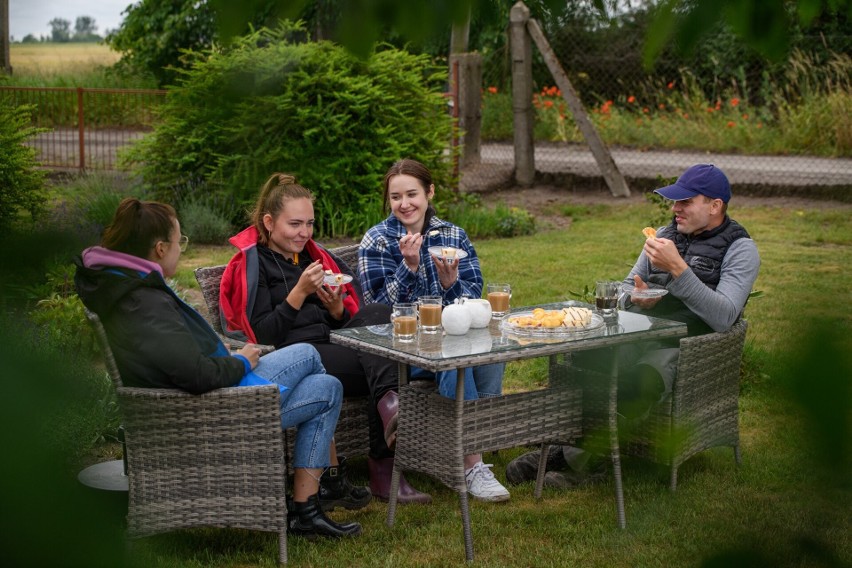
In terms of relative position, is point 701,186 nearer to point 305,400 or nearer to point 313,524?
point 305,400

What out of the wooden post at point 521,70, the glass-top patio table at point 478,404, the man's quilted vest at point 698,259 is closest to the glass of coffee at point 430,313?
the glass-top patio table at point 478,404

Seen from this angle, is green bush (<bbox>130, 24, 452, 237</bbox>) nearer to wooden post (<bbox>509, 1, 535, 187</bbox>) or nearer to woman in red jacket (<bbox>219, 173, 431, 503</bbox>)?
wooden post (<bbox>509, 1, 535, 187</bbox>)

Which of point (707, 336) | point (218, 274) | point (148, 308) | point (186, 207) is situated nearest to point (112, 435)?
point (218, 274)

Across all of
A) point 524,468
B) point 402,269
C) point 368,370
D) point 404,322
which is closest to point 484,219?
point 402,269

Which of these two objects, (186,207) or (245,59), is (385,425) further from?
(186,207)

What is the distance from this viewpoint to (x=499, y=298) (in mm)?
Answer: 4145

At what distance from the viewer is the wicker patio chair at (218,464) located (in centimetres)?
337

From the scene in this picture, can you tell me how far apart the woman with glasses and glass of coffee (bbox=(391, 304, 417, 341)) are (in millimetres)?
295

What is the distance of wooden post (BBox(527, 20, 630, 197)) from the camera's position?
443 inches

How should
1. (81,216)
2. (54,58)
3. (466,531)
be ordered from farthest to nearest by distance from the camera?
(466,531), (81,216), (54,58)

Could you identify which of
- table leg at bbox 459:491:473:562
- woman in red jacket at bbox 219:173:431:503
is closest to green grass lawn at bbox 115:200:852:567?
table leg at bbox 459:491:473:562

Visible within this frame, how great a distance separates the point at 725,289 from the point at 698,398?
17.9 inches

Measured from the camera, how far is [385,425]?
409 centimetres

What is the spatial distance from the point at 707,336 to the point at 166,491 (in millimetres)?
2184
